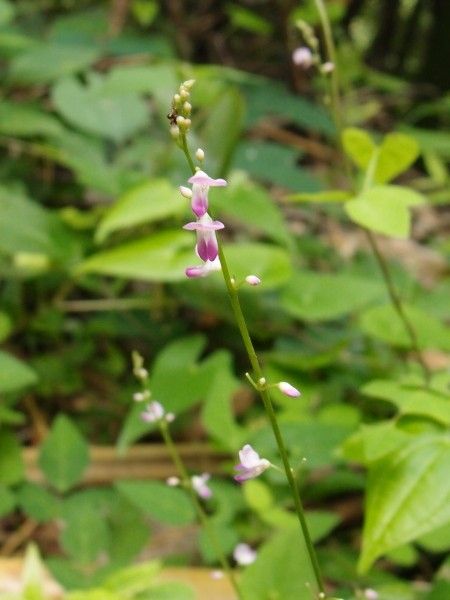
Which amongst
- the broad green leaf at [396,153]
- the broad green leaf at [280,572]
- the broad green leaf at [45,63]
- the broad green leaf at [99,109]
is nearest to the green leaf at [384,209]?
the broad green leaf at [396,153]

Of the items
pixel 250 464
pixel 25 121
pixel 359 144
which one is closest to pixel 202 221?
pixel 250 464

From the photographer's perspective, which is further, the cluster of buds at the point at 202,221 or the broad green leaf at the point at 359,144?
the broad green leaf at the point at 359,144

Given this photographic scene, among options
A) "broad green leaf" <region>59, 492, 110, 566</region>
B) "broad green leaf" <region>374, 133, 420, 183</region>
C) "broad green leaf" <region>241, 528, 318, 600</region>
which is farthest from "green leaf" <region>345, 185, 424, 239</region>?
"broad green leaf" <region>59, 492, 110, 566</region>

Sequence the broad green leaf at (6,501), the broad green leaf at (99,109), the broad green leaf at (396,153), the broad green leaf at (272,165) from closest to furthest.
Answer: the broad green leaf at (396,153) → the broad green leaf at (6,501) → the broad green leaf at (99,109) → the broad green leaf at (272,165)

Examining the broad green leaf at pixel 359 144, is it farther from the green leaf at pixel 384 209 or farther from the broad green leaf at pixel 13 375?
the broad green leaf at pixel 13 375

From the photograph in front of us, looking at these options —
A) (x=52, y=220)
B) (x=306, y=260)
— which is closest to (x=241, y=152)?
(x=306, y=260)

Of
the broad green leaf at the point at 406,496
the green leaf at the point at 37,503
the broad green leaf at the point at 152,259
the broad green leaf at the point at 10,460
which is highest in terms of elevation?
the broad green leaf at the point at 406,496

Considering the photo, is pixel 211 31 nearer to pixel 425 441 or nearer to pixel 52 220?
pixel 52 220
